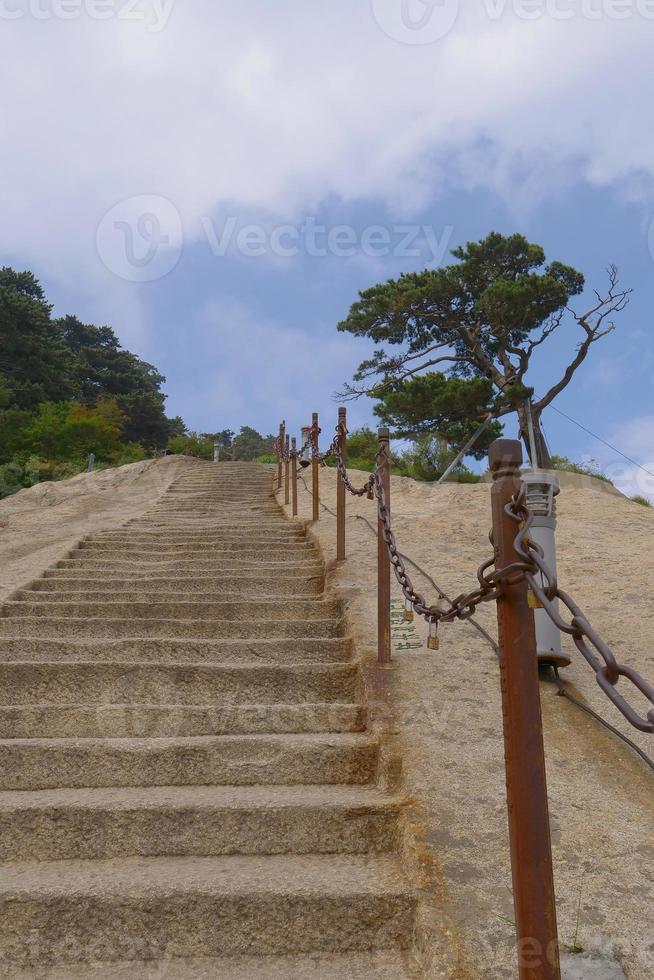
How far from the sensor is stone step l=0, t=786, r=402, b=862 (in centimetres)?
218

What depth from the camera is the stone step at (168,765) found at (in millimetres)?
2498

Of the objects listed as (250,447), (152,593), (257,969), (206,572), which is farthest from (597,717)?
(250,447)

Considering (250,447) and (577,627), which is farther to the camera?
(250,447)

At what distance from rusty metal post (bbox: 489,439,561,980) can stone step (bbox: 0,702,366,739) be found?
159 cm

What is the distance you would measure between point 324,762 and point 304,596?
2.06 metres

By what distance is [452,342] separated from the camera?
51.5ft

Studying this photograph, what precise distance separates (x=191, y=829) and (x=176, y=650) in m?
1.36

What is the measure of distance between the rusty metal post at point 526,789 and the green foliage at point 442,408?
41.4 feet

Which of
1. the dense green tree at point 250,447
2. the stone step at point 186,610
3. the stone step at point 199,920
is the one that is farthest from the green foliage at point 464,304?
the dense green tree at point 250,447

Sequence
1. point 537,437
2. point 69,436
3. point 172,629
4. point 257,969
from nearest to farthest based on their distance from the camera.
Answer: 1. point 257,969
2. point 172,629
3. point 537,437
4. point 69,436

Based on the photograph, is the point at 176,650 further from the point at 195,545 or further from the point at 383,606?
the point at 195,545

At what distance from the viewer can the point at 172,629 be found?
149 inches

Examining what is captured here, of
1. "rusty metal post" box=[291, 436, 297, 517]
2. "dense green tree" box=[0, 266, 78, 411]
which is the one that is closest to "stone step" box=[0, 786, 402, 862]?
"rusty metal post" box=[291, 436, 297, 517]

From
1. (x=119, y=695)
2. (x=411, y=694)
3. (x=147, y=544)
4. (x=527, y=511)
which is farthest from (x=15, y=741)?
(x=147, y=544)
